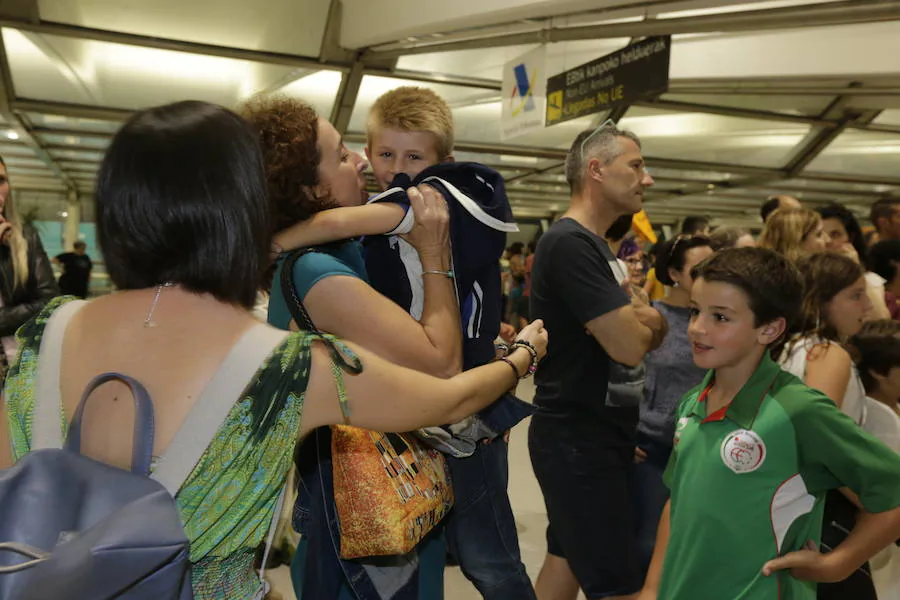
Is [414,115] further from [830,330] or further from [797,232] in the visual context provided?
[797,232]

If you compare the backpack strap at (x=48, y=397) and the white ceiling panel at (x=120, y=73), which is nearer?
the backpack strap at (x=48, y=397)

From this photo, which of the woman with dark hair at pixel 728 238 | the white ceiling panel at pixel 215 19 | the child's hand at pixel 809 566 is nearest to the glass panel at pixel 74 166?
the white ceiling panel at pixel 215 19

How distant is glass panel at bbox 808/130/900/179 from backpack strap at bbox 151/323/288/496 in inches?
417

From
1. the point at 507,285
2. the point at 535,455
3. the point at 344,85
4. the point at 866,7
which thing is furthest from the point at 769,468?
the point at 507,285

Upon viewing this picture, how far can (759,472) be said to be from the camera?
1.99 meters

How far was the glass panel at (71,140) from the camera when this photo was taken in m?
10.5

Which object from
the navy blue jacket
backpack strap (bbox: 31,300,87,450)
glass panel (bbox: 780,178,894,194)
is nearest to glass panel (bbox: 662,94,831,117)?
glass panel (bbox: 780,178,894,194)

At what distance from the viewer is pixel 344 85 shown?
8.06 m

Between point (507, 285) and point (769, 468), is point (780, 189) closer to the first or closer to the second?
point (507, 285)

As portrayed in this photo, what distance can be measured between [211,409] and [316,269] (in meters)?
0.56

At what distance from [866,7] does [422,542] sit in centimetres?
476

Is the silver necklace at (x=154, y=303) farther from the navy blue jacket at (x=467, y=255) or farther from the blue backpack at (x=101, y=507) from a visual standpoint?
the navy blue jacket at (x=467, y=255)

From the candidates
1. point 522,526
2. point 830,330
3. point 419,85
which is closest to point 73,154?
point 419,85

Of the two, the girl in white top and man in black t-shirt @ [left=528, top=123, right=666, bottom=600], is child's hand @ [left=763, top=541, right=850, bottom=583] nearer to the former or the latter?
the girl in white top
